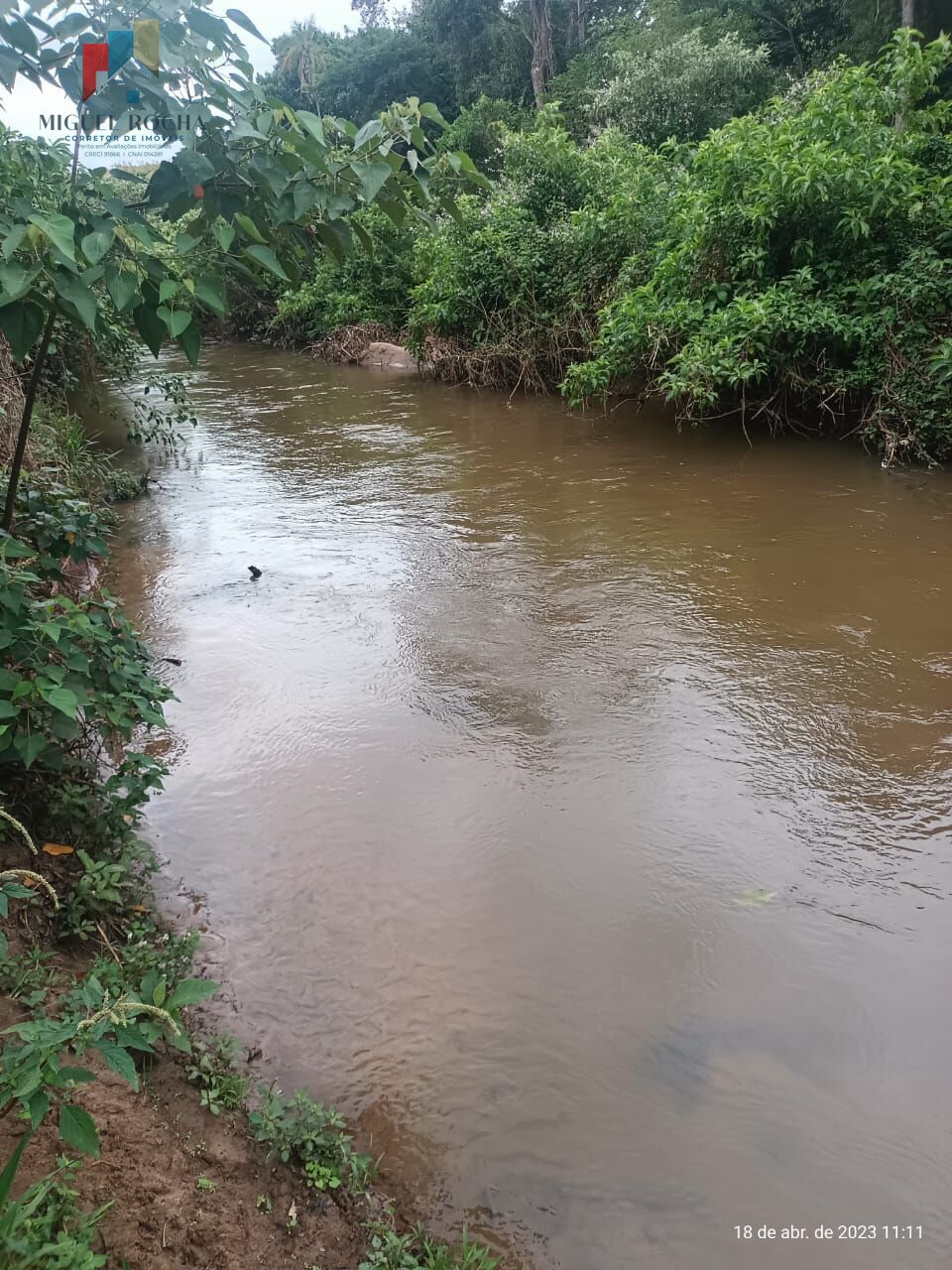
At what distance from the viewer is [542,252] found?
11938 mm

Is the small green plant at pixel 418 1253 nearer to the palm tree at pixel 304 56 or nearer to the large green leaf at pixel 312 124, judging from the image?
the large green leaf at pixel 312 124

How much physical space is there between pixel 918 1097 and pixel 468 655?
3042 millimetres

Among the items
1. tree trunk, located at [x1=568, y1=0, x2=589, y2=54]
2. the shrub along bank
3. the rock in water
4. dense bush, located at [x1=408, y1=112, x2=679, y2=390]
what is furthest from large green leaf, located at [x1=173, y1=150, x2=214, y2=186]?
tree trunk, located at [x1=568, y1=0, x2=589, y2=54]

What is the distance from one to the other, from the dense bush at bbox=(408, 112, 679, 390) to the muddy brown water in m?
5.41

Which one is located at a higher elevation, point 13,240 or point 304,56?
point 304,56

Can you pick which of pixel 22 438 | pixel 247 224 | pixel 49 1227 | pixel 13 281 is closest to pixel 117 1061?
pixel 49 1227

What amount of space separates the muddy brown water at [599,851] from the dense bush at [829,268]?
177cm

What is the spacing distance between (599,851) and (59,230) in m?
2.55

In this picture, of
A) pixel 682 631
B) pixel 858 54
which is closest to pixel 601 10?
pixel 858 54

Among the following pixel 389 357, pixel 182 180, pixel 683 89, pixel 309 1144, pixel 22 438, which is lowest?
pixel 309 1144

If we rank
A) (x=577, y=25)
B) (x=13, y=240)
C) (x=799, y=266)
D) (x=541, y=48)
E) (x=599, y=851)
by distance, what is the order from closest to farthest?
(x=13, y=240), (x=599, y=851), (x=799, y=266), (x=541, y=48), (x=577, y=25)

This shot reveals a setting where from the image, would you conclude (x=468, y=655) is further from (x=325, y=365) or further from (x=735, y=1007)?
(x=325, y=365)

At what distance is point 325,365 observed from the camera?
17062 mm

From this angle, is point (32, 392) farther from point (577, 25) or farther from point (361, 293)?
point (577, 25)
